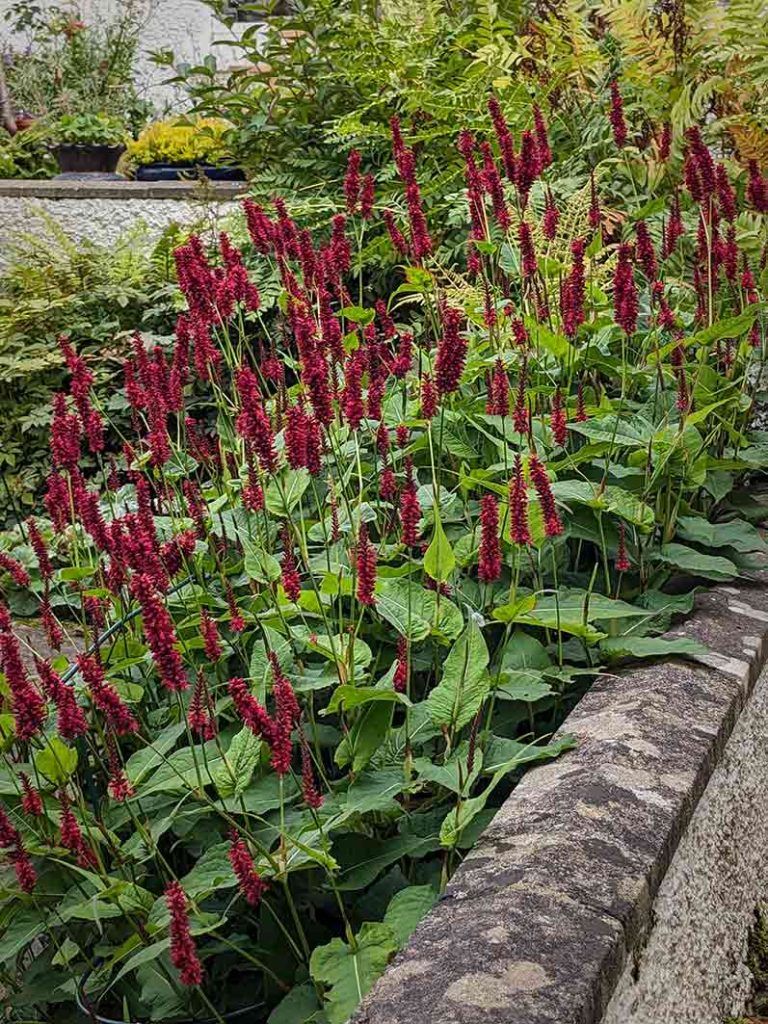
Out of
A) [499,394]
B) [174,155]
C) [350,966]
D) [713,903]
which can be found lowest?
[713,903]

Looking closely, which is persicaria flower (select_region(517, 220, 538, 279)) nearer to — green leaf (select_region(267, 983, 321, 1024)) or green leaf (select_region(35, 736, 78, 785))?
green leaf (select_region(35, 736, 78, 785))

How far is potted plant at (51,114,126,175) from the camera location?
28.6 ft

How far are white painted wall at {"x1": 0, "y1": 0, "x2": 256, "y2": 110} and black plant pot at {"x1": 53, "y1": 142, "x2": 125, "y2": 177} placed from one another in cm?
395

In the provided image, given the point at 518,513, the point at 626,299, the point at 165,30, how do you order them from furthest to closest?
the point at 165,30
the point at 626,299
the point at 518,513

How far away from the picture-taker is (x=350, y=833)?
1.77m

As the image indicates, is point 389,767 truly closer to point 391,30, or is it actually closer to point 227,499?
point 227,499

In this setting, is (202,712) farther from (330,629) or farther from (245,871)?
(330,629)

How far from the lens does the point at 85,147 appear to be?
342 inches

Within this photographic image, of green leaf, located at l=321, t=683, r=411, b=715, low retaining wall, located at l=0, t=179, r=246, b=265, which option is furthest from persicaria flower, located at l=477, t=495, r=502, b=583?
low retaining wall, located at l=0, t=179, r=246, b=265

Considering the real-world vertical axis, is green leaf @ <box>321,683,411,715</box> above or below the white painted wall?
below

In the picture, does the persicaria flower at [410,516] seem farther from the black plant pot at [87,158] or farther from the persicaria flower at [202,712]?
the black plant pot at [87,158]

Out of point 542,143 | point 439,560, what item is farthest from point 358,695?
point 542,143

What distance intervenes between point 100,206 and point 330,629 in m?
6.13

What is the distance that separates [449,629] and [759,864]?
2.33ft
